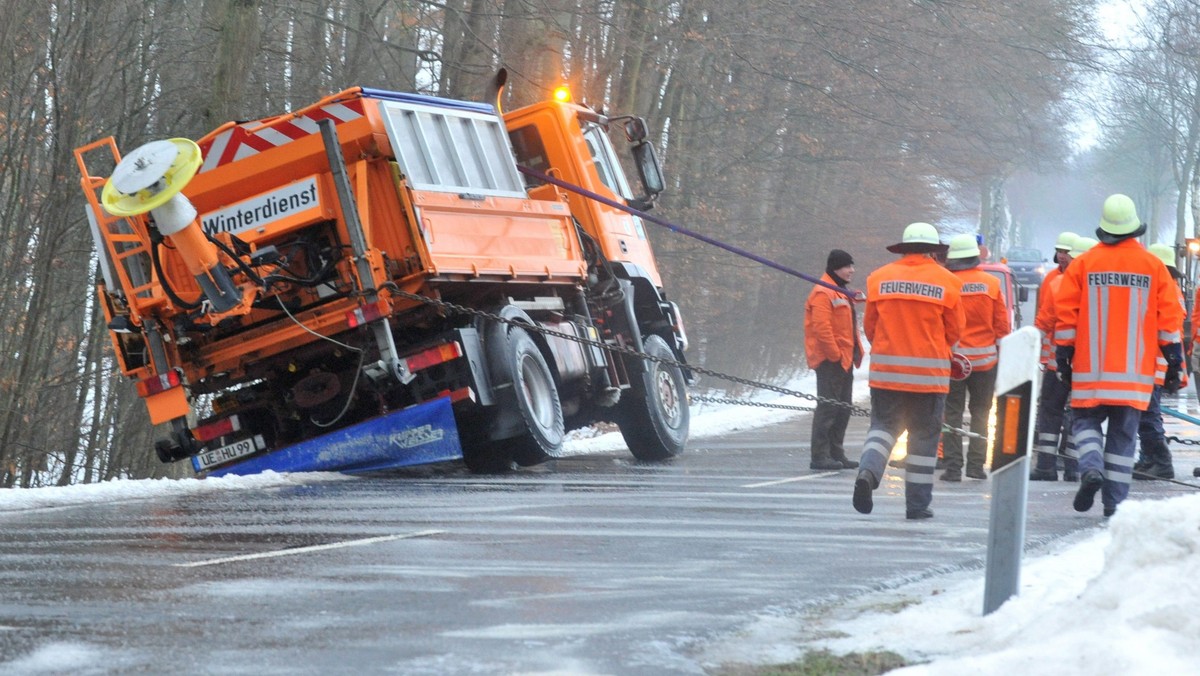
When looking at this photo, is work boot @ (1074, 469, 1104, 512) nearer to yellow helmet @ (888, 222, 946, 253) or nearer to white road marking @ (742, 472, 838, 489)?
yellow helmet @ (888, 222, 946, 253)

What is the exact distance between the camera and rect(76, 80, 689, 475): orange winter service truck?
12414 millimetres

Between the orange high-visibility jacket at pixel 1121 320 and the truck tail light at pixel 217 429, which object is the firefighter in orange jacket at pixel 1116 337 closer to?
the orange high-visibility jacket at pixel 1121 320

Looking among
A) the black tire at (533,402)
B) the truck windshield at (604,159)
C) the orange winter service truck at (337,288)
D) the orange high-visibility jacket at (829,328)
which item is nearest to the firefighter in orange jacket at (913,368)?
the orange winter service truck at (337,288)

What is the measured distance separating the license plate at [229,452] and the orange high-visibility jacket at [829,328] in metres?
4.26

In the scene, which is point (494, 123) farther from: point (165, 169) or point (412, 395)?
point (165, 169)

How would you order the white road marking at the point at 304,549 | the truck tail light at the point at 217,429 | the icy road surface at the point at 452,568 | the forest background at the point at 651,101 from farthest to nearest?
the forest background at the point at 651,101, the truck tail light at the point at 217,429, the white road marking at the point at 304,549, the icy road surface at the point at 452,568

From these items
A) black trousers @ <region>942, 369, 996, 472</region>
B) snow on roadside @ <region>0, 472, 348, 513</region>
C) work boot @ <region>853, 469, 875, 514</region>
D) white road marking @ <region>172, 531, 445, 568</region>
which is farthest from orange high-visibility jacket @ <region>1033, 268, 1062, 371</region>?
snow on roadside @ <region>0, 472, 348, 513</region>

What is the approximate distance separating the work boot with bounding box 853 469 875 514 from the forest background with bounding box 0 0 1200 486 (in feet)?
29.6

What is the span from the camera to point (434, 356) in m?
12.8

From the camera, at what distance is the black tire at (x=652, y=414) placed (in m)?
15.7

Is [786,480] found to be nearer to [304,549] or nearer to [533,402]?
[533,402]

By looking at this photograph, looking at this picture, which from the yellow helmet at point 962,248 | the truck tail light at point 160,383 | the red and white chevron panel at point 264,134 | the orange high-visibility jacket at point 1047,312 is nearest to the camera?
the orange high-visibility jacket at point 1047,312

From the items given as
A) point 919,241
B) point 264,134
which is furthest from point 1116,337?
point 264,134

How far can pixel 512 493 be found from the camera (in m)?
11.9
